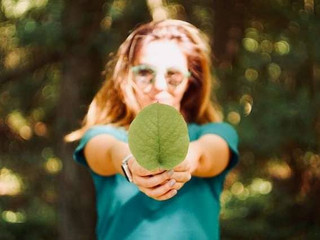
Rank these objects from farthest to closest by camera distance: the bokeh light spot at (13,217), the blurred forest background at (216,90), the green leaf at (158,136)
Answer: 1. the bokeh light spot at (13,217)
2. the blurred forest background at (216,90)
3. the green leaf at (158,136)

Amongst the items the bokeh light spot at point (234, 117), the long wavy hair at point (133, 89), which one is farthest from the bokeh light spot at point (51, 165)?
the long wavy hair at point (133, 89)

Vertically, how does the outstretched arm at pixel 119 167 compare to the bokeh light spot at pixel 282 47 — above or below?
above

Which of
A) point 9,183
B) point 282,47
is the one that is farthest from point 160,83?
point 9,183

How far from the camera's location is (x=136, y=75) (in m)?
1.28

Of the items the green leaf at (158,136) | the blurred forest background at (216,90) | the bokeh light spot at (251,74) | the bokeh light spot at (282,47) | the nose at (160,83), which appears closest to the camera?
the green leaf at (158,136)

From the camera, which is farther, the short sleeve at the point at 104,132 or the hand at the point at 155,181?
the short sleeve at the point at 104,132

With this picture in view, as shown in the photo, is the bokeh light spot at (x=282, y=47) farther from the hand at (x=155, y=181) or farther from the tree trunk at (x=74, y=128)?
the hand at (x=155, y=181)

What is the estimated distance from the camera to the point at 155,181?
3.00 ft

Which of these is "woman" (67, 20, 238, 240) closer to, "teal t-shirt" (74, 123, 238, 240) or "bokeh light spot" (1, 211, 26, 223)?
"teal t-shirt" (74, 123, 238, 240)

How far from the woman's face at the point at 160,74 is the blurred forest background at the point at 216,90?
1.13 meters

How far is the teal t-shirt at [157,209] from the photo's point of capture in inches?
51.0

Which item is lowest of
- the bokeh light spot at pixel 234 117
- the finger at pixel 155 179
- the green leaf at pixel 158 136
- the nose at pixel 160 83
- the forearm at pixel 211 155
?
the bokeh light spot at pixel 234 117

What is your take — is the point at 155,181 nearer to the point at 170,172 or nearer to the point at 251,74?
the point at 170,172

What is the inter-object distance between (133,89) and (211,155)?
0.21 m
